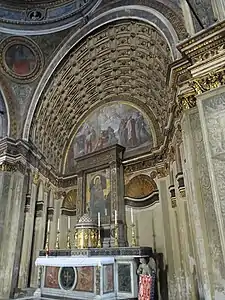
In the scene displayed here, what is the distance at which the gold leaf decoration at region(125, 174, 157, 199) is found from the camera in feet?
27.2

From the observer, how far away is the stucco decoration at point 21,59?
8.65 metres

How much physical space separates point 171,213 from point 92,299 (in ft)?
11.3

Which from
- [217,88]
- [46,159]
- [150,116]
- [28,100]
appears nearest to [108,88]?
[150,116]

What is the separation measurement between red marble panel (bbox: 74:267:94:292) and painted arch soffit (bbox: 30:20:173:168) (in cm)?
486

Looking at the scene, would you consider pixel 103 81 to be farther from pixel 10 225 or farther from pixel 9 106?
pixel 10 225

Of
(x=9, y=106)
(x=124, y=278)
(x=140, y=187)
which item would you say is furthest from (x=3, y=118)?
(x=124, y=278)

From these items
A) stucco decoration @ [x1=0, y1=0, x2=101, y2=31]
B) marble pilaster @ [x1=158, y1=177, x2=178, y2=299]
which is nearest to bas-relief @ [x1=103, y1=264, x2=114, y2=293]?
marble pilaster @ [x1=158, y1=177, x2=178, y2=299]

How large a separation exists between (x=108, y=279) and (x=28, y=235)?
3.76 m

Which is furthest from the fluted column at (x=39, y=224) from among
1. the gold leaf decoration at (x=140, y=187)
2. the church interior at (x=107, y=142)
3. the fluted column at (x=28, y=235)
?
the gold leaf decoration at (x=140, y=187)

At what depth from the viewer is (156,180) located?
8172 mm

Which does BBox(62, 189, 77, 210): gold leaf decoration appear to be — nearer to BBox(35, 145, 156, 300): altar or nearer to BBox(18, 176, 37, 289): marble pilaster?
BBox(35, 145, 156, 300): altar

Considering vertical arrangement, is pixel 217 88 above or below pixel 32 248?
above

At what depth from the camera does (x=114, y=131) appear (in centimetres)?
985

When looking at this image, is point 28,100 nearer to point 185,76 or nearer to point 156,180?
point 156,180
